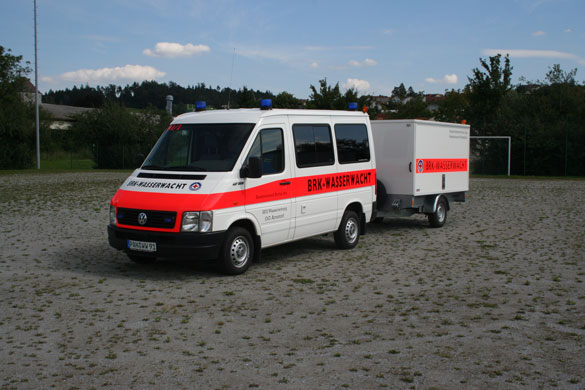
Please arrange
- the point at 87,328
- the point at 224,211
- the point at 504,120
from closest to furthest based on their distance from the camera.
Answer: the point at 87,328
the point at 224,211
the point at 504,120

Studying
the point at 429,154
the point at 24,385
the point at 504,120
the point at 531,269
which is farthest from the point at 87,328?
the point at 504,120

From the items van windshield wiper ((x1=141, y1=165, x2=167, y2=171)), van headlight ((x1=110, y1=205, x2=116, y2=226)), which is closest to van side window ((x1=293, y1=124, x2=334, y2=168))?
van windshield wiper ((x1=141, y1=165, x2=167, y2=171))

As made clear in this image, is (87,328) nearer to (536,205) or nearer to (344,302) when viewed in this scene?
(344,302)

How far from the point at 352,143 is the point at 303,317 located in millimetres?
5266

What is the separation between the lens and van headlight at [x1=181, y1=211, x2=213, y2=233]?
8234 millimetres

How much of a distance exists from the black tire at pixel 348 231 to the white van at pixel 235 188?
29 millimetres

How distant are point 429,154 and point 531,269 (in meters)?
5.00

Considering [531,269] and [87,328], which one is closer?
[87,328]

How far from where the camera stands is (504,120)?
38.3 meters

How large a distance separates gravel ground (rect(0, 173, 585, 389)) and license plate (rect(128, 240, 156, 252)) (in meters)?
0.47

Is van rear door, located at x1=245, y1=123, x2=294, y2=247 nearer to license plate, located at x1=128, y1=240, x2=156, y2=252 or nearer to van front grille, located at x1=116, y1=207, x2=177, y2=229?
van front grille, located at x1=116, y1=207, x2=177, y2=229

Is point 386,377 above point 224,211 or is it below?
below

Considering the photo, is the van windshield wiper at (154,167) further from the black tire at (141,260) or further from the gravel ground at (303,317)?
the gravel ground at (303,317)

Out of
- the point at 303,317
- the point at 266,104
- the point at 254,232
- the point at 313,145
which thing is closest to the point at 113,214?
the point at 254,232
